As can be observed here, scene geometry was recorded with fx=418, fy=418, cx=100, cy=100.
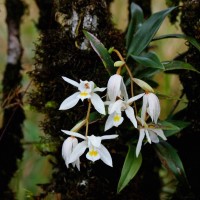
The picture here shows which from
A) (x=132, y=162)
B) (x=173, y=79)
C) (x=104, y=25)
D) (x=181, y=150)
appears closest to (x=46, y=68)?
(x=104, y=25)

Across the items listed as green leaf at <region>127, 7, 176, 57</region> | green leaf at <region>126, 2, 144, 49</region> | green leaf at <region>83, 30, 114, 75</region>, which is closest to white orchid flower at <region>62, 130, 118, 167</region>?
green leaf at <region>83, 30, 114, 75</region>

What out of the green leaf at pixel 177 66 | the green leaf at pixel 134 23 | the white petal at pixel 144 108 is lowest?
the white petal at pixel 144 108

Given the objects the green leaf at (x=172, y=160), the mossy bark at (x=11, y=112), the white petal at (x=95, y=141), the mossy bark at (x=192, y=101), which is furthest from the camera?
the mossy bark at (x=11, y=112)

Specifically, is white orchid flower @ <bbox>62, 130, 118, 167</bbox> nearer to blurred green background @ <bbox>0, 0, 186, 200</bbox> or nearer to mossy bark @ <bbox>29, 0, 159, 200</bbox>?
mossy bark @ <bbox>29, 0, 159, 200</bbox>

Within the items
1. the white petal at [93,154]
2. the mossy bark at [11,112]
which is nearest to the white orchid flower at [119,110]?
the white petal at [93,154]

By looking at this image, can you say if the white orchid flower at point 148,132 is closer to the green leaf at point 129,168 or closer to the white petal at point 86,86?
the green leaf at point 129,168

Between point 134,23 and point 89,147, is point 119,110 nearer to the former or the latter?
point 89,147
